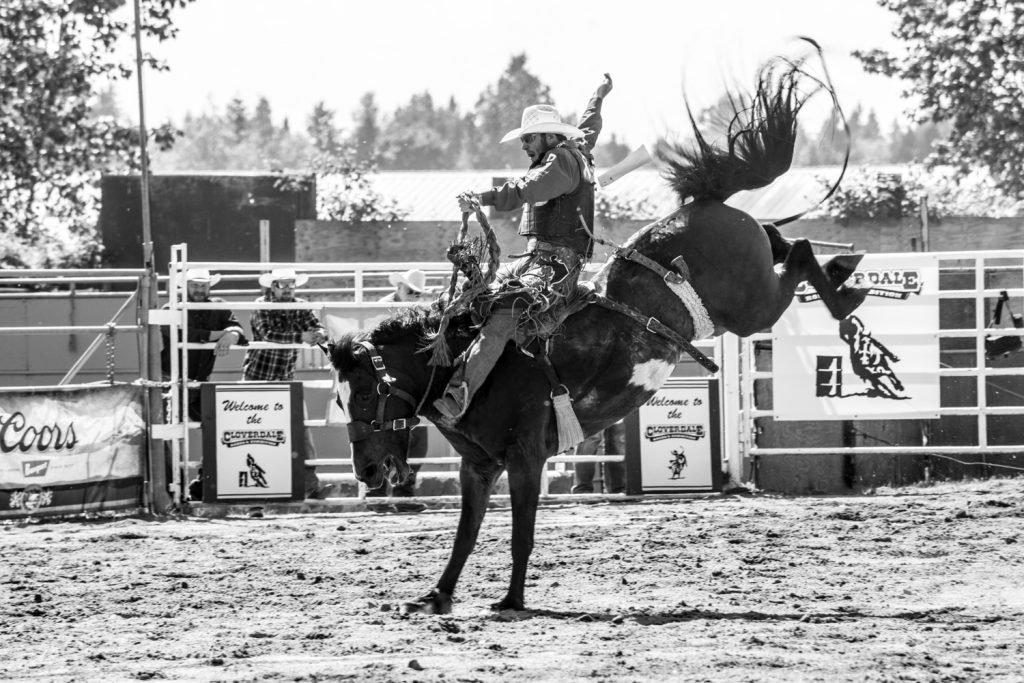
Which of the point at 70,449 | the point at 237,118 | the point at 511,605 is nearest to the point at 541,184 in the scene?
the point at 511,605

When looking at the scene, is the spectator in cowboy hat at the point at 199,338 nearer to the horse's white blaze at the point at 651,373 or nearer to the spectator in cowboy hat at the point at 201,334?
the spectator in cowboy hat at the point at 201,334

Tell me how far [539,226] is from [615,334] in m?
0.65

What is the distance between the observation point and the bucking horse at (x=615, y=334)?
19.4ft

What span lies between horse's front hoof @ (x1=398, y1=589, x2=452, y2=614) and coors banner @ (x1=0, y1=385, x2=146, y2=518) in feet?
15.9

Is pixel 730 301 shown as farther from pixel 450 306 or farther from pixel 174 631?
pixel 174 631

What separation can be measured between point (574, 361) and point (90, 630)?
255 centimetres

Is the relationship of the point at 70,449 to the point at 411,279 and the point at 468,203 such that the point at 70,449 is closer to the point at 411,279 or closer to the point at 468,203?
the point at 411,279

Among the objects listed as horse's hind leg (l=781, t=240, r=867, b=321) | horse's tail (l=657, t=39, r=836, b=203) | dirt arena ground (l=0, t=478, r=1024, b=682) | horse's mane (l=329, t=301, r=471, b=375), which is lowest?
dirt arena ground (l=0, t=478, r=1024, b=682)

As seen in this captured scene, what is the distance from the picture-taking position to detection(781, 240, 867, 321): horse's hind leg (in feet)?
21.6

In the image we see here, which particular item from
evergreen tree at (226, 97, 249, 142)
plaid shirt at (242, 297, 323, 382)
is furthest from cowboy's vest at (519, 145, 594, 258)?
evergreen tree at (226, 97, 249, 142)

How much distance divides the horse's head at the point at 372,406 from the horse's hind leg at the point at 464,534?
1.18ft

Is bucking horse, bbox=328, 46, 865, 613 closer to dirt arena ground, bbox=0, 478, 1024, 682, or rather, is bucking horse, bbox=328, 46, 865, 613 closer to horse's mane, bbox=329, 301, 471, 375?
horse's mane, bbox=329, 301, 471, 375

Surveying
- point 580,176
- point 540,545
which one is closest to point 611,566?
point 540,545

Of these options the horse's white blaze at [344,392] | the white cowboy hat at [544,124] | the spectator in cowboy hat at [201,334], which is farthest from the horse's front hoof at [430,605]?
the spectator in cowboy hat at [201,334]
